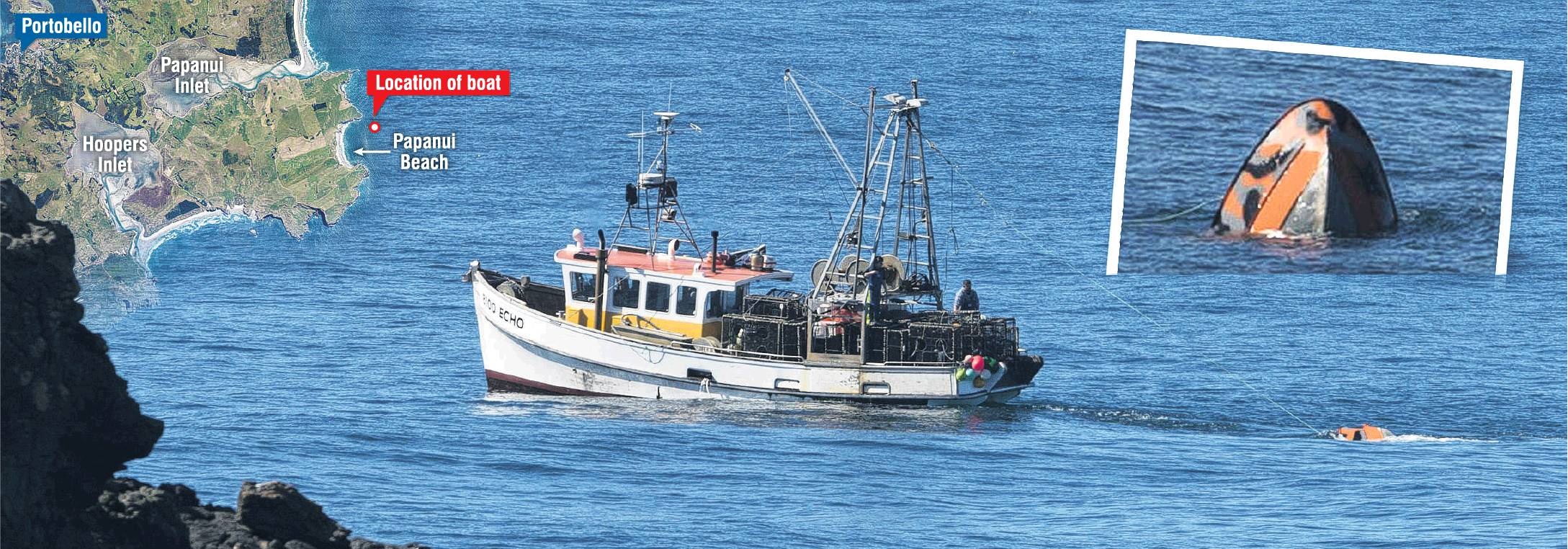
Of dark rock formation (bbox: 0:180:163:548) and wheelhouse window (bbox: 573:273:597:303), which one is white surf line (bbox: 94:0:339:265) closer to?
wheelhouse window (bbox: 573:273:597:303)

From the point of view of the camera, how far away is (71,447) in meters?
36.8

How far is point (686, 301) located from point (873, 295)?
16.8 feet

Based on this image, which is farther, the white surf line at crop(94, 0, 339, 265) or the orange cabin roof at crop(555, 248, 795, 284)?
the white surf line at crop(94, 0, 339, 265)

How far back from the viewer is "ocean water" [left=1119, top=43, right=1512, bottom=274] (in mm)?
54625

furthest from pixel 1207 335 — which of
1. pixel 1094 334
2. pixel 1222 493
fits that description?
pixel 1222 493

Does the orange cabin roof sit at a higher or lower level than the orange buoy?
lower

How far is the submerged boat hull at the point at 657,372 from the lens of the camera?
6425cm

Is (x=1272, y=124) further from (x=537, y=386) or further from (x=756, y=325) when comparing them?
(x=537, y=386)

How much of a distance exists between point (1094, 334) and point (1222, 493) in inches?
743

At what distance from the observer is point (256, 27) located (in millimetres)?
84188

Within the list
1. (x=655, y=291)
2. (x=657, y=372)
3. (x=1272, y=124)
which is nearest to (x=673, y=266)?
(x=655, y=291)

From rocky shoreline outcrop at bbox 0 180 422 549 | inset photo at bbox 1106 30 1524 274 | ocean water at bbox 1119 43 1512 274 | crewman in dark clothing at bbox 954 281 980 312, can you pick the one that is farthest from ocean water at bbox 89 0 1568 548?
rocky shoreline outcrop at bbox 0 180 422 549

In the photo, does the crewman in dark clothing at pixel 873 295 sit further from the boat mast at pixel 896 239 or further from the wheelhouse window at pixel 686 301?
the wheelhouse window at pixel 686 301

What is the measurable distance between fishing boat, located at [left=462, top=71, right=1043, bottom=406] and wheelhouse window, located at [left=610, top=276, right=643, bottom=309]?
25 millimetres
